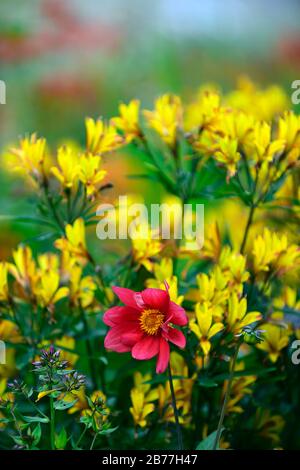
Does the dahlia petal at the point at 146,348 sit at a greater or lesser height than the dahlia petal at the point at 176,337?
lesser

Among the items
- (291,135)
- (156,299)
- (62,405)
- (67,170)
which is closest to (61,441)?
(62,405)

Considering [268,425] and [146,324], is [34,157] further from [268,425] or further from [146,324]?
[268,425]

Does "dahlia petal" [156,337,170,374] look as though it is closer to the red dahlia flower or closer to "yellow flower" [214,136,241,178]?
the red dahlia flower

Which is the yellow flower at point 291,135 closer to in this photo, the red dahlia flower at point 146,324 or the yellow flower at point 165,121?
the yellow flower at point 165,121

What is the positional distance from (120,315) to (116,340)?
0.02m

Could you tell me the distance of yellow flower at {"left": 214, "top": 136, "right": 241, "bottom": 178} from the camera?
77 cm

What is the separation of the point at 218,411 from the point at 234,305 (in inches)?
6.1

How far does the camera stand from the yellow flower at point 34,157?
790mm

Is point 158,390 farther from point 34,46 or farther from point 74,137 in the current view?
point 34,46

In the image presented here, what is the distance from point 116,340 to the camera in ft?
2.19

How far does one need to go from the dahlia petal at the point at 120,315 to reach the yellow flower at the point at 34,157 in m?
0.20

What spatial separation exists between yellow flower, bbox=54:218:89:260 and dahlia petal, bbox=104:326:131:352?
127 millimetres

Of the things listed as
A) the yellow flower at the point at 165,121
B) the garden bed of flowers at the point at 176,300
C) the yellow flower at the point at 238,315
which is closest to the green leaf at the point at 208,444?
the garden bed of flowers at the point at 176,300

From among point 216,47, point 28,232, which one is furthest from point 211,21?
point 28,232
